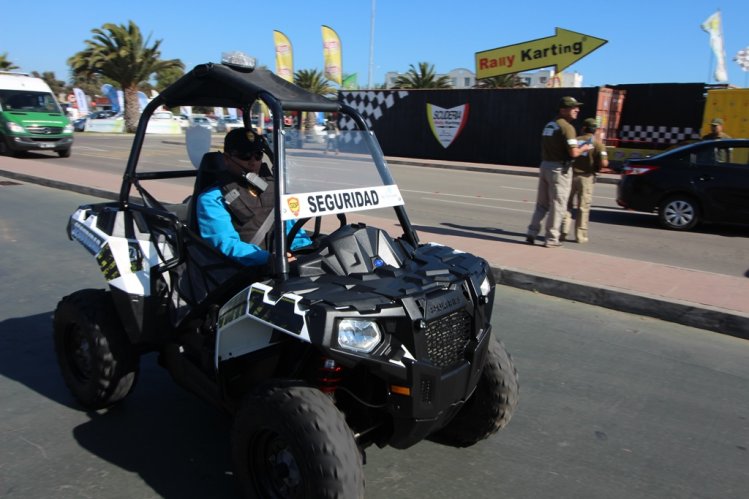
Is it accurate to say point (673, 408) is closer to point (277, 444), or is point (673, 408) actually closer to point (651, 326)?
point (651, 326)

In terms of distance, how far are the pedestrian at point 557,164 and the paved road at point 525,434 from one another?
3021 mm

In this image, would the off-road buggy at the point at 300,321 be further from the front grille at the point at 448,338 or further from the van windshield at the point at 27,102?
the van windshield at the point at 27,102

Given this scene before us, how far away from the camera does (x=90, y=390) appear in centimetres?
351

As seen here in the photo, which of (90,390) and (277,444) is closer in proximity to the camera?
(277,444)

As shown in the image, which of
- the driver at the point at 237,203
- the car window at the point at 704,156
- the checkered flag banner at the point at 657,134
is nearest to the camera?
the driver at the point at 237,203

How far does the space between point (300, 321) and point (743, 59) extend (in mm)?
25821

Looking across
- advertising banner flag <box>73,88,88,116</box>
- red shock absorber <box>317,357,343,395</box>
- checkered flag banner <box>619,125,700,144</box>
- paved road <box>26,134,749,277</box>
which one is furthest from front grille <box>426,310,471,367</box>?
advertising banner flag <box>73,88,88,116</box>

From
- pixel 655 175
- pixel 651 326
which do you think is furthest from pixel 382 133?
pixel 651 326

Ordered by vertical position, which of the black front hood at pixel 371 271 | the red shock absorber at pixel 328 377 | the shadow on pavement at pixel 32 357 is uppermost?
the black front hood at pixel 371 271

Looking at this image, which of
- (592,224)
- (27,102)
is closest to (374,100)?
(27,102)

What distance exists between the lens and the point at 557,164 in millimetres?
7926

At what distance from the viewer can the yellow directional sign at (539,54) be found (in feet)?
81.8

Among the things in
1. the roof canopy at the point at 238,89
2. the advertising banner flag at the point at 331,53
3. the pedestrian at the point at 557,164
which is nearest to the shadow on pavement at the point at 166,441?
the roof canopy at the point at 238,89

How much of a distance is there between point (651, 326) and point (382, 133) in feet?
74.0
